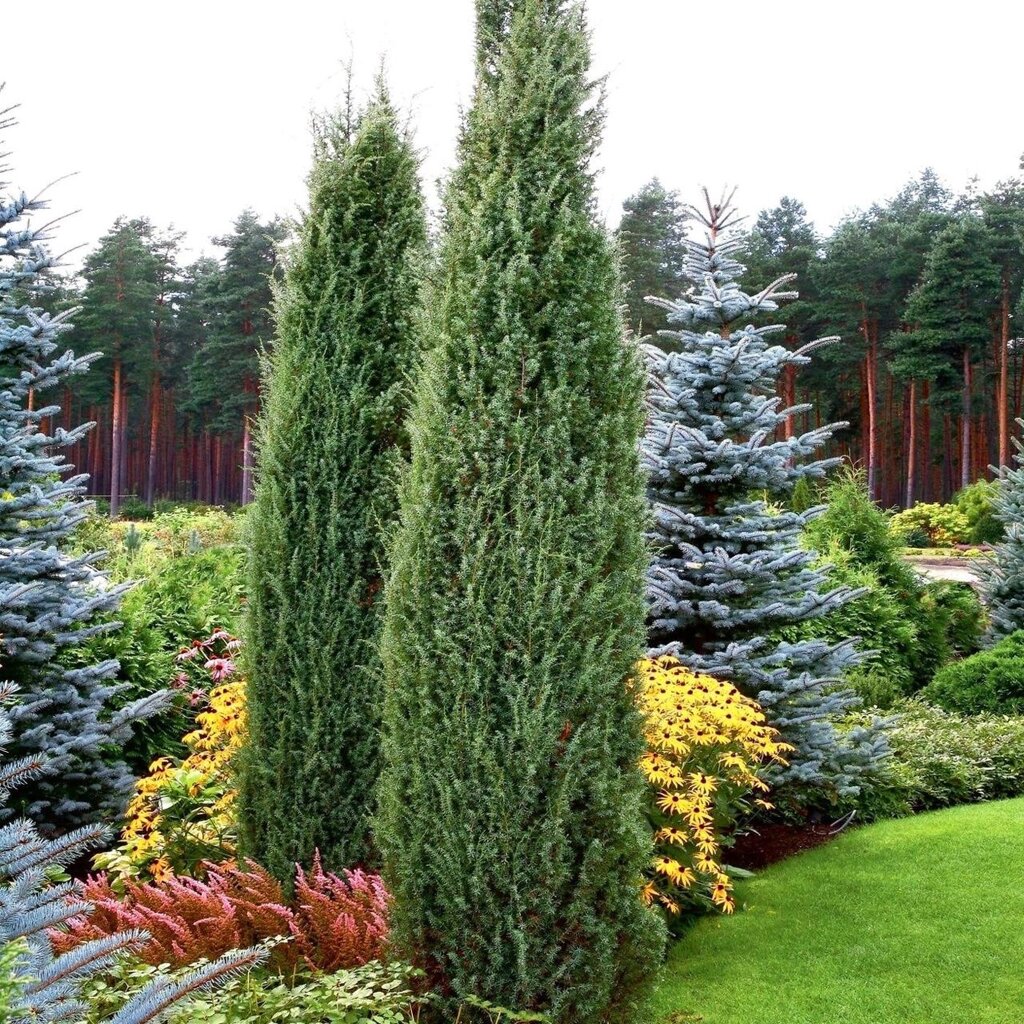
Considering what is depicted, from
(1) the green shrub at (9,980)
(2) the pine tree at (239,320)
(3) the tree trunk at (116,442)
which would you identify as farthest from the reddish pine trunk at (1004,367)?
(3) the tree trunk at (116,442)

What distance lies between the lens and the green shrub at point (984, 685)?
9430mm

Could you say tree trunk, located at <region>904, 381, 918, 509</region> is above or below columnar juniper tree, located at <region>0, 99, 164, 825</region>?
above

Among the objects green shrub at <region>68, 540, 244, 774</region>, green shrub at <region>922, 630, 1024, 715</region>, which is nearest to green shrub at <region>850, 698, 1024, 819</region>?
green shrub at <region>922, 630, 1024, 715</region>

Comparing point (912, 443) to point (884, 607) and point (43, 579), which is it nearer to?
point (884, 607)

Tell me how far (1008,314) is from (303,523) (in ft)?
106

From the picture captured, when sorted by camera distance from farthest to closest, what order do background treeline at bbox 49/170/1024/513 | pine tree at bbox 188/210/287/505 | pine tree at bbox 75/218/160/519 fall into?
pine tree at bbox 75/218/160/519 < pine tree at bbox 188/210/287/505 < background treeline at bbox 49/170/1024/513

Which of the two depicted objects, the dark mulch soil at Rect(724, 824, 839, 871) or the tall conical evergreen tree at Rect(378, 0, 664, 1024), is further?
the dark mulch soil at Rect(724, 824, 839, 871)

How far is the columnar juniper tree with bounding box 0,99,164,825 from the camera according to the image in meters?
5.48

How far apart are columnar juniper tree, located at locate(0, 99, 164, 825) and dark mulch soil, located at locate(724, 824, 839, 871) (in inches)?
158

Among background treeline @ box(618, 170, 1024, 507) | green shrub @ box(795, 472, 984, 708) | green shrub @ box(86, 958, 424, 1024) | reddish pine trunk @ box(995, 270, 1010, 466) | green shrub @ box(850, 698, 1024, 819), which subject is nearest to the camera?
green shrub @ box(86, 958, 424, 1024)

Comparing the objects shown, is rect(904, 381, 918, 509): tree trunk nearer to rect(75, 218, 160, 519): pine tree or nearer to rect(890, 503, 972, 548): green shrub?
rect(890, 503, 972, 548): green shrub

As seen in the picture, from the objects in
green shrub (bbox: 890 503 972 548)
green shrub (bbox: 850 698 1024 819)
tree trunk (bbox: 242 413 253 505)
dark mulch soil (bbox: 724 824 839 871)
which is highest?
tree trunk (bbox: 242 413 253 505)

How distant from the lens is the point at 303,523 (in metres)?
4.51

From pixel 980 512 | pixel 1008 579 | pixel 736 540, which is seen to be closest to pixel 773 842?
pixel 736 540
